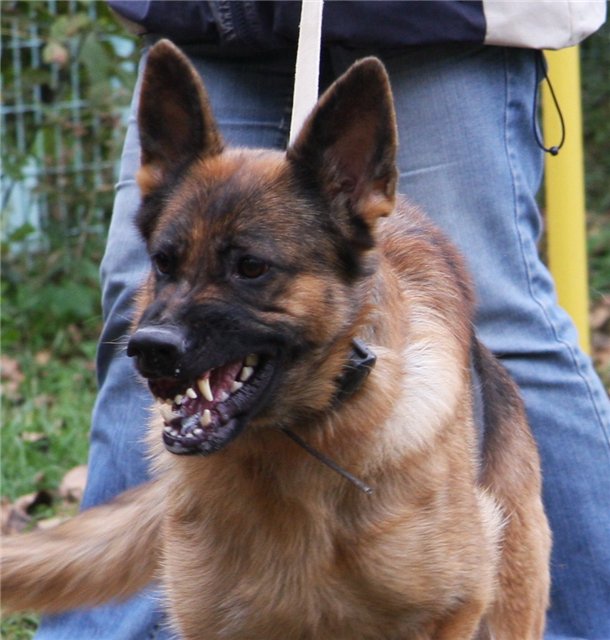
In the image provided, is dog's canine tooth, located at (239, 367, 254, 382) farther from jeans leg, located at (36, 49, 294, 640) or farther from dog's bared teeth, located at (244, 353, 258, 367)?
jeans leg, located at (36, 49, 294, 640)

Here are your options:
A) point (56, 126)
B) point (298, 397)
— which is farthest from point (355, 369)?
point (56, 126)

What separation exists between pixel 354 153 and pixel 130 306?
1156mm

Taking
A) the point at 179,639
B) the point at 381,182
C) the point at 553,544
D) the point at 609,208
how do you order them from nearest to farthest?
the point at 381,182 → the point at 179,639 → the point at 553,544 → the point at 609,208

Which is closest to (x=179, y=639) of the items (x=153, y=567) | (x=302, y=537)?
(x=153, y=567)

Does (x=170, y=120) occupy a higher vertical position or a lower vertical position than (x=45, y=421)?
higher

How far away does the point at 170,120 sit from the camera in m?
3.08

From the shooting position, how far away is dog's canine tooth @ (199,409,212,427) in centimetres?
273

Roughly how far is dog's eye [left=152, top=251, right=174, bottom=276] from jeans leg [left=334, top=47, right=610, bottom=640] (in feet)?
4.05

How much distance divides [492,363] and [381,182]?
3.23ft

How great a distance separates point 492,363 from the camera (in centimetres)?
373

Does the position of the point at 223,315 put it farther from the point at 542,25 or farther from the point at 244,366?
the point at 542,25

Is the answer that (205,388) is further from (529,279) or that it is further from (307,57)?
(529,279)

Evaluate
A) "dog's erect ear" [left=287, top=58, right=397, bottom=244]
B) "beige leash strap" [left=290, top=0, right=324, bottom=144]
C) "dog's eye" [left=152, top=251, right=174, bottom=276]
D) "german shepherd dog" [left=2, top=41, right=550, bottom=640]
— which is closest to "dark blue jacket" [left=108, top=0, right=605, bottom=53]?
"beige leash strap" [left=290, top=0, right=324, bottom=144]

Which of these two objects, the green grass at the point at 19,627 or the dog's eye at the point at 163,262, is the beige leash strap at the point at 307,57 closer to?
the dog's eye at the point at 163,262
